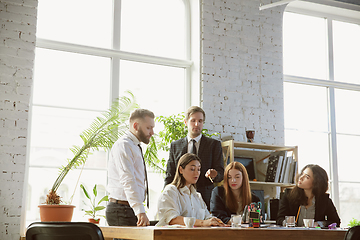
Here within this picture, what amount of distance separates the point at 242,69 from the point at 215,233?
3.57 meters

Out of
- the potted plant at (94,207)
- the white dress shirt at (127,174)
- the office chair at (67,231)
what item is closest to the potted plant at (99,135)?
the potted plant at (94,207)

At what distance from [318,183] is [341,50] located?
3.31 m

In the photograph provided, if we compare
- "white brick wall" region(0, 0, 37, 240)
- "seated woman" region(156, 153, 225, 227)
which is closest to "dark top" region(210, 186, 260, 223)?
"seated woman" region(156, 153, 225, 227)

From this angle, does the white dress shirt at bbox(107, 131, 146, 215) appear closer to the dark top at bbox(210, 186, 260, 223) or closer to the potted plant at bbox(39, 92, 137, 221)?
the dark top at bbox(210, 186, 260, 223)

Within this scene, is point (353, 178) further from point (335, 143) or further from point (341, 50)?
point (341, 50)

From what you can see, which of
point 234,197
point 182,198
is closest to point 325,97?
point 234,197

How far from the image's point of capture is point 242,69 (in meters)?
5.26

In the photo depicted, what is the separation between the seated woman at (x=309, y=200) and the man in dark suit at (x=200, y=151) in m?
0.62

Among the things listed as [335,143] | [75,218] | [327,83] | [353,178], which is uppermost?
[327,83]

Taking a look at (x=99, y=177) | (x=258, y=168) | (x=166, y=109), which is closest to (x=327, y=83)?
(x=258, y=168)

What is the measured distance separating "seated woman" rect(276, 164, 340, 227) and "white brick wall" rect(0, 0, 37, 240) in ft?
7.93

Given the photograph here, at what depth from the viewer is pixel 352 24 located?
6.47 metres

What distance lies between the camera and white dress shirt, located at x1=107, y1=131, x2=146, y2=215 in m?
2.73

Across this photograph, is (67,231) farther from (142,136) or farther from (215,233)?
(142,136)
